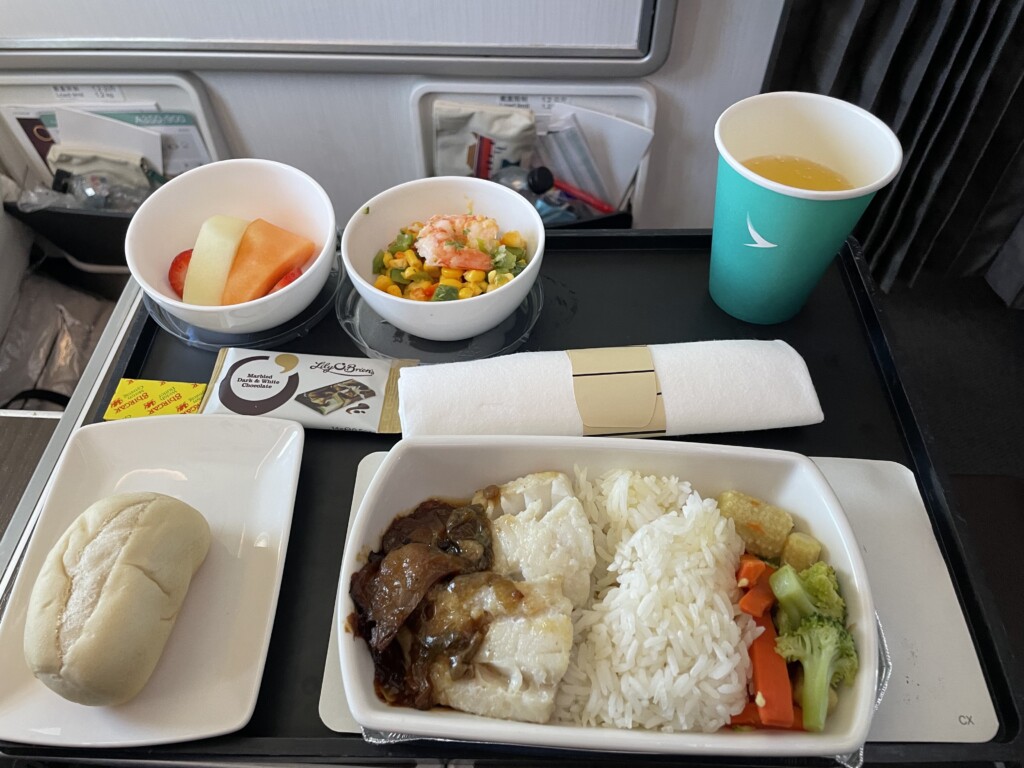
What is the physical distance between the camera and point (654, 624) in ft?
2.73

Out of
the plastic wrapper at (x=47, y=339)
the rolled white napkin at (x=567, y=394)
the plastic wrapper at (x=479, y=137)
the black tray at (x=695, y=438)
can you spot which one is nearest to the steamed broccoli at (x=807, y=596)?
the black tray at (x=695, y=438)

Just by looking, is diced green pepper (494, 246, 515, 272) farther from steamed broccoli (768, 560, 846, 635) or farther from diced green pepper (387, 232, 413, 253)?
steamed broccoli (768, 560, 846, 635)

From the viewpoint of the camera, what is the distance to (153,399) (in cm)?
112

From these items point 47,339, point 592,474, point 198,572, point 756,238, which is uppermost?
point 756,238

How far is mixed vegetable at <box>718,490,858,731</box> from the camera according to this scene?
2.58 feet

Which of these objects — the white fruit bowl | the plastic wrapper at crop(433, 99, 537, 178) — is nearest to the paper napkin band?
the white fruit bowl

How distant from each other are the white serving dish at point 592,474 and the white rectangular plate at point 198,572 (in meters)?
0.16

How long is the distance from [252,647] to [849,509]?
822mm

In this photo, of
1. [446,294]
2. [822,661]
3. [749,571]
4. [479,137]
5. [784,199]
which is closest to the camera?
[822,661]

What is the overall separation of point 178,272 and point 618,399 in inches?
30.7

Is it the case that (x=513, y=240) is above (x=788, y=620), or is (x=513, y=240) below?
above

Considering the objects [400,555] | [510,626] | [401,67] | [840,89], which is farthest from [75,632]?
[840,89]

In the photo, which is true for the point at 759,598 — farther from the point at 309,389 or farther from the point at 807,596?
the point at 309,389

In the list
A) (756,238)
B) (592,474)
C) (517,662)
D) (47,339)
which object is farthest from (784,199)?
(47,339)
